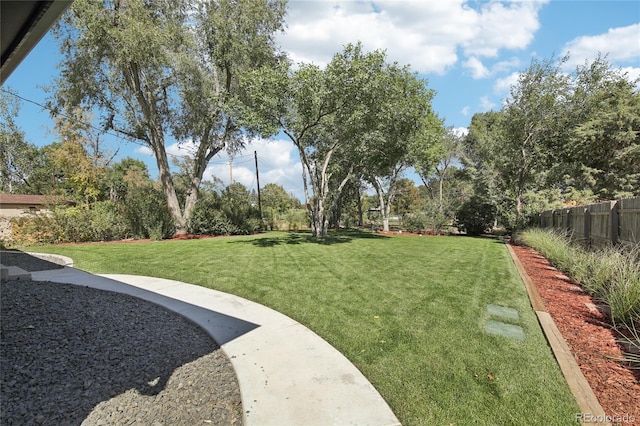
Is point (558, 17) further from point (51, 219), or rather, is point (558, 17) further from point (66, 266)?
point (51, 219)

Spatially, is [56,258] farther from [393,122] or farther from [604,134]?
[604,134]

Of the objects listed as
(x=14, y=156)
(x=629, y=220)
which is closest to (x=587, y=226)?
(x=629, y=220)

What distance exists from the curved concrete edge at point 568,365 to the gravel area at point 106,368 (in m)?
2.64

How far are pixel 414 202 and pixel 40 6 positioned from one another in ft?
166

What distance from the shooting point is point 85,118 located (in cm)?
2233

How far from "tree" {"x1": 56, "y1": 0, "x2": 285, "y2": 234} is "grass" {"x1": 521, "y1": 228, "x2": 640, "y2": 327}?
1046 centimetres

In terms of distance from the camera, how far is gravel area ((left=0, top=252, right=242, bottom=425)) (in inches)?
91.4

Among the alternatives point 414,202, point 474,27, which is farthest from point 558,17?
point 414,202

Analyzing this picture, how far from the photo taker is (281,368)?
2.95 m

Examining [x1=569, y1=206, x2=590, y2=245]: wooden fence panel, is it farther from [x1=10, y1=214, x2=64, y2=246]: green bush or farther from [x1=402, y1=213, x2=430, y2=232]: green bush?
[x1=10, y1=214, x2=64, y2=246]: green bush

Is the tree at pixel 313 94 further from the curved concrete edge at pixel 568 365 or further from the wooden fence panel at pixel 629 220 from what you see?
the curved concrete edge at pixel 568 365

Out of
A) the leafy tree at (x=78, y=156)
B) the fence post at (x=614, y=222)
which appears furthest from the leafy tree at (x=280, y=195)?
the fence post at (x=614, y=222)

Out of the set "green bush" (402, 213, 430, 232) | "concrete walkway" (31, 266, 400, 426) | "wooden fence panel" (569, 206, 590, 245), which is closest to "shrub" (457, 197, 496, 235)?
"green bush" (402, 213, 430, 232)

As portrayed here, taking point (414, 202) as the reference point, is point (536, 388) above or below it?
below
